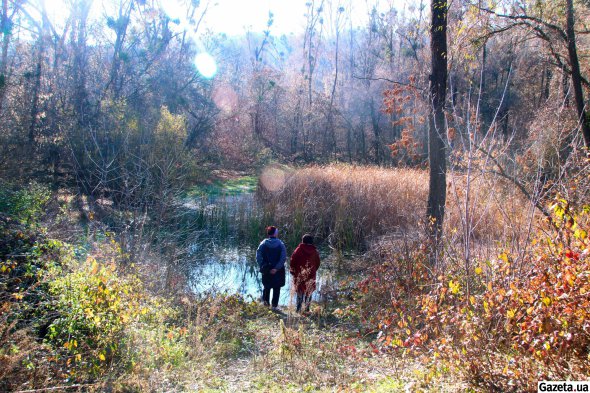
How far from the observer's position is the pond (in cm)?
1150

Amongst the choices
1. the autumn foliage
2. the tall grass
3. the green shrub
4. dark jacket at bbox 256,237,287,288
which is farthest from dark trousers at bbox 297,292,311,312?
the green shrub

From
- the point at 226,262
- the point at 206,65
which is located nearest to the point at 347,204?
the point at 226,262

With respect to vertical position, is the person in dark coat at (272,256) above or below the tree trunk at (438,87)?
below

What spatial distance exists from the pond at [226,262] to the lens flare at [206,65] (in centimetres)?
1378

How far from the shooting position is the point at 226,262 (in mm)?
14094

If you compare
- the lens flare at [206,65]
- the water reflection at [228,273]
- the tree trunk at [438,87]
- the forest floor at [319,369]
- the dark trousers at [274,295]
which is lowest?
the water reflection at [228,273]

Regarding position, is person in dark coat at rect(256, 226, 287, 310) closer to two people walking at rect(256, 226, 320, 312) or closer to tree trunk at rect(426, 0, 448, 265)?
two people walking at rect(256, 226, 320, 312)

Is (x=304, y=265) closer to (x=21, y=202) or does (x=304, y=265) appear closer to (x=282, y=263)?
(x=282, y=263)

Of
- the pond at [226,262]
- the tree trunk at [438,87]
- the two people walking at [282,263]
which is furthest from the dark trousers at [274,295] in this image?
the tree trunk at [438,87]

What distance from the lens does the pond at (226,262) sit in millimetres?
11501

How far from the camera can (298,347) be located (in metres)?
6.75

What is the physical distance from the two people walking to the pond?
29.8 inches

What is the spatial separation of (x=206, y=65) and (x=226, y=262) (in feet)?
63.5

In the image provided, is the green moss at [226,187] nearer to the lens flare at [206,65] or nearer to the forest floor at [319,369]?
the lens flare at [206,65]
